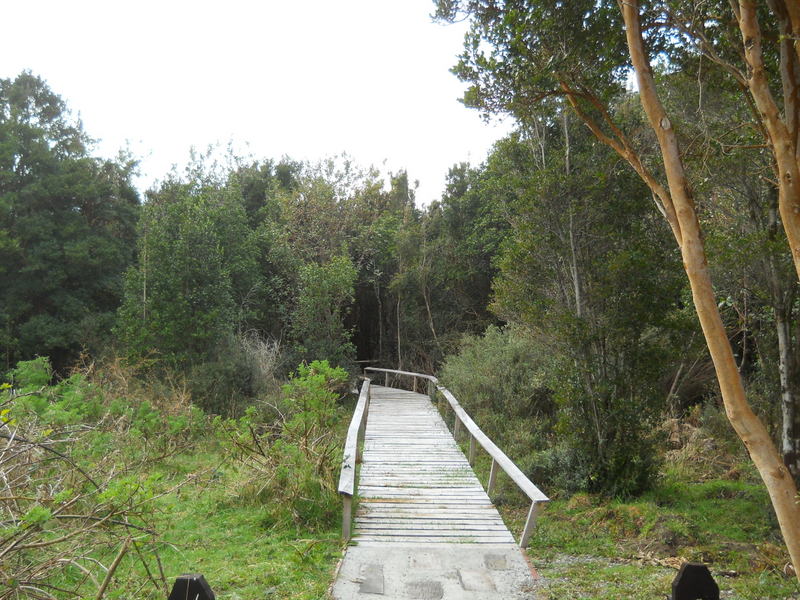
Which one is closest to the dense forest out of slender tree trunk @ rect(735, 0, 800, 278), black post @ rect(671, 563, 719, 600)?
slender tree trunk @ rect(735, 0, 800, 278)

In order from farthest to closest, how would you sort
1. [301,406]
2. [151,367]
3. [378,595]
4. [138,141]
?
[138,141], [151,367], [301,406], [378,595]

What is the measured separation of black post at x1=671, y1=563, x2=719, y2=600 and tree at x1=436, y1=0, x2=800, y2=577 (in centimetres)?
171

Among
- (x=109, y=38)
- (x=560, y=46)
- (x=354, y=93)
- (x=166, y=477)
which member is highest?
(x=354, y=93)

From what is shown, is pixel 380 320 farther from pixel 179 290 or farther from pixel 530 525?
pixel 530 525

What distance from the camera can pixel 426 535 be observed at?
6188 millimetres

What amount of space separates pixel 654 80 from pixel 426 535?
4.98 meters

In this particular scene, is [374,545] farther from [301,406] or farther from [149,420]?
[149,420]

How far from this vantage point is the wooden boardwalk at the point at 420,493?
6.28 m

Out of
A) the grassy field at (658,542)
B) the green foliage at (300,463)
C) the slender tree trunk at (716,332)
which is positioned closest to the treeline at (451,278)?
the grassy field at (658,542)

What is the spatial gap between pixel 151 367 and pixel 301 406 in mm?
8530

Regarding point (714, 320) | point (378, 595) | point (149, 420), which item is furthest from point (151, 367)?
point (714, 320)

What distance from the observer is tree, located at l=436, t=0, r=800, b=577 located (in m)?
Result: 4.11

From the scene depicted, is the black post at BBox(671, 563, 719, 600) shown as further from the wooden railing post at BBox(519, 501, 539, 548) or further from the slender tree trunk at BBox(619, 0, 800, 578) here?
the wooden railing post at BBox(519, 501, 539, 548)

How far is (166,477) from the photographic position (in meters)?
9.28
